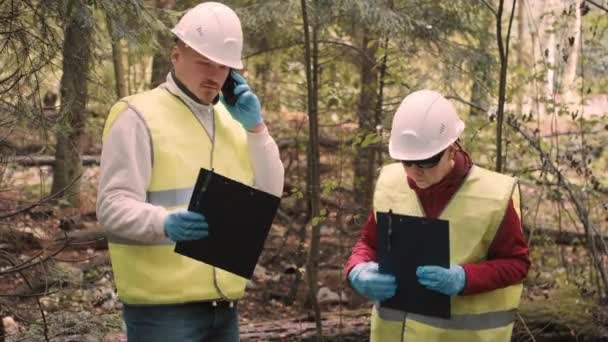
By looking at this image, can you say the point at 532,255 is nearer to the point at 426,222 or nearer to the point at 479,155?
the point at 479,155

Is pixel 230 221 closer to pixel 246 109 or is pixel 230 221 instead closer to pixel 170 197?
pixel 170 197

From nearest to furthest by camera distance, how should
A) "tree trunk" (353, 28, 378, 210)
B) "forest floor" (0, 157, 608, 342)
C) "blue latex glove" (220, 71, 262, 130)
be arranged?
"blue latex glove" (220, 71, 262, 130), "forest floor" (0, 157, 608, 342), "tree trunk" (353, 28, 378, 210)

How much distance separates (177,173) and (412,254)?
949 mm

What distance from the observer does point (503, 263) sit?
3062 millimetres

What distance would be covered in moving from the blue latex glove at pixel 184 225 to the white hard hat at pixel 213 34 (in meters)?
0.65

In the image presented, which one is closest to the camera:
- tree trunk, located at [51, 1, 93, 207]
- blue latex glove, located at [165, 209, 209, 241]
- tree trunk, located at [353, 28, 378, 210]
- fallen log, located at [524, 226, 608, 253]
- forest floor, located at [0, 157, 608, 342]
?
blue latex glove, located at [165, 209, 209, 241]

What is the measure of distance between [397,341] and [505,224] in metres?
0.65

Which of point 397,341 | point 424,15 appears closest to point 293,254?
point 424,15

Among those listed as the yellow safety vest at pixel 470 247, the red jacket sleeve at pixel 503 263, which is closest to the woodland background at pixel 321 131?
the yellow safety vest at pixel 470 247

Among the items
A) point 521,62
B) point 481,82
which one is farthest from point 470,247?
point 521,62

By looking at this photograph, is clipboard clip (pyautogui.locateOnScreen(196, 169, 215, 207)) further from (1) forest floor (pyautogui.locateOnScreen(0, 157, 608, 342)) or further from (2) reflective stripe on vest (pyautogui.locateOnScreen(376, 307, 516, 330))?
(1) forest floor (pyautogui.locateOnScreen(0, 157, 608, 342))

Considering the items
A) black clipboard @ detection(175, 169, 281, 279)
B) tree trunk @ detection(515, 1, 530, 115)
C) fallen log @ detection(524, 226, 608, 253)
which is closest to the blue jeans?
black clipboard @ detection(175, 169, 281, 279)

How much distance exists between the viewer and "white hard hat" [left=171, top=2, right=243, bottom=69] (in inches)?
128

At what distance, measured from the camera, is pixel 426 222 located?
9.70 feet
